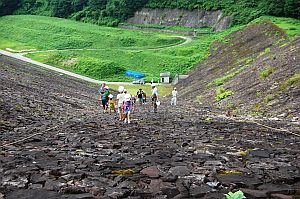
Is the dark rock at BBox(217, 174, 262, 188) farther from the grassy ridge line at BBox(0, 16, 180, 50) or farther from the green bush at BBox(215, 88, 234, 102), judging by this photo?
the grassy ridge line at BBox(0, 16, 180, 50)

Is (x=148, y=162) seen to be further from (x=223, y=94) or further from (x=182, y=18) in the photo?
(x=182, y=18)

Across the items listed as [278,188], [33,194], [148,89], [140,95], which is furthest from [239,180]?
[148,89]

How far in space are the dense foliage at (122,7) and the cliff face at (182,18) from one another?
1430 millimetres

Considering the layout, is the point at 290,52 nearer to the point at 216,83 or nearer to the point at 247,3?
the point at 216,83

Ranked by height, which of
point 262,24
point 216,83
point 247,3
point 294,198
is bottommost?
point 216,83

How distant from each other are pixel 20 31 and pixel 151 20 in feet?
122

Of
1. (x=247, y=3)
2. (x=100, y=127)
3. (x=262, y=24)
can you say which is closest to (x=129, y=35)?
(x=247, y=3)

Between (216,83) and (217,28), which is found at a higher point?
(217,28)

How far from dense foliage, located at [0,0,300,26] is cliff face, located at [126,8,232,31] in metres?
1.43

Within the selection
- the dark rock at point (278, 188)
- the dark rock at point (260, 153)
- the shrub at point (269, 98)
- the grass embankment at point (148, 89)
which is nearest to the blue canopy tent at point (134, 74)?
the grass embankment at point (148, 89)

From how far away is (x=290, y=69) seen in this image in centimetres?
2747

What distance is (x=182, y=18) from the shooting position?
10212cm

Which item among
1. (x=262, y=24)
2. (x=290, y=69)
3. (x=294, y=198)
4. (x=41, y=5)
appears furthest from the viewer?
(x=41, y=5)

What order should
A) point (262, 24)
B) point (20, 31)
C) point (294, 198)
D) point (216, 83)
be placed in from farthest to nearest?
1. point (20, 31)
2. point (262, 24)
3. point (216, 83)
4. point (294, 198)
